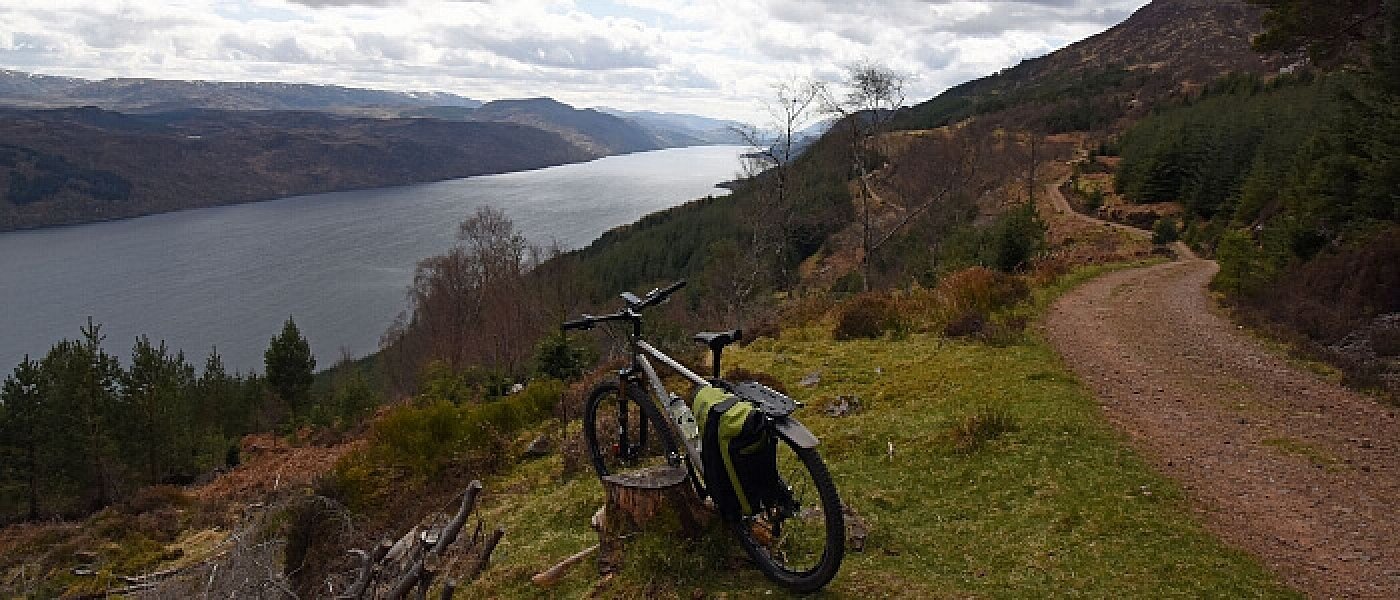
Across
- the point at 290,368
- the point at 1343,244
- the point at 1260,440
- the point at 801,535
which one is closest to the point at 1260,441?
the point at 1260,440

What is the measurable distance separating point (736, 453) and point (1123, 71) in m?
129

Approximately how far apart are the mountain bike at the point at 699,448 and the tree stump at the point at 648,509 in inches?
4.3

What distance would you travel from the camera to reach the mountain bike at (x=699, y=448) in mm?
3508

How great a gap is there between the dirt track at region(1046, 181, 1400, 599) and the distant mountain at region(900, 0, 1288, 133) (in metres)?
47.2

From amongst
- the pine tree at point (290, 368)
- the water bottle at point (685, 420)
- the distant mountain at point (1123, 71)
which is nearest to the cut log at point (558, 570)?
the water bottle at point (685, 420)

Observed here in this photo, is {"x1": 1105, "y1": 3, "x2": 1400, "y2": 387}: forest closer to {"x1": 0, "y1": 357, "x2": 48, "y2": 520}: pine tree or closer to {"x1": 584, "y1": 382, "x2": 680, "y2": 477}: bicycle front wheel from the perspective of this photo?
{"x1": 584, "y1": 382, "x2": 680, "y2": 477}: bicycle front wheel

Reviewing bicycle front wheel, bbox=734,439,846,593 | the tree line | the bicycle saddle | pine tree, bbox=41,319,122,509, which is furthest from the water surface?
bicycle front wheel, bbox=734,439,846,593

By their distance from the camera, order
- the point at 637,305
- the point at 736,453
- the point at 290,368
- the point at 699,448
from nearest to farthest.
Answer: the point at 736,453, the point at 699,448, the point at 637,305, the point at 290,368

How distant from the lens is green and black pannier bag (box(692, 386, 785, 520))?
3521 mm

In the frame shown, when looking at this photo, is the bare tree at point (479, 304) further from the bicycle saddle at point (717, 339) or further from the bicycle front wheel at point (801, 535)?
the bicycle front wheel at point (801, 535)

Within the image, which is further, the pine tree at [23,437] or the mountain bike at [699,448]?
→ the pine tree at [23,437]

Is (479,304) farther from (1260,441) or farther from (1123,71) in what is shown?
(1123,71)

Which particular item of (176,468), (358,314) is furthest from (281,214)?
(176,468)

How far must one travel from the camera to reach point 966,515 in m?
5.03
